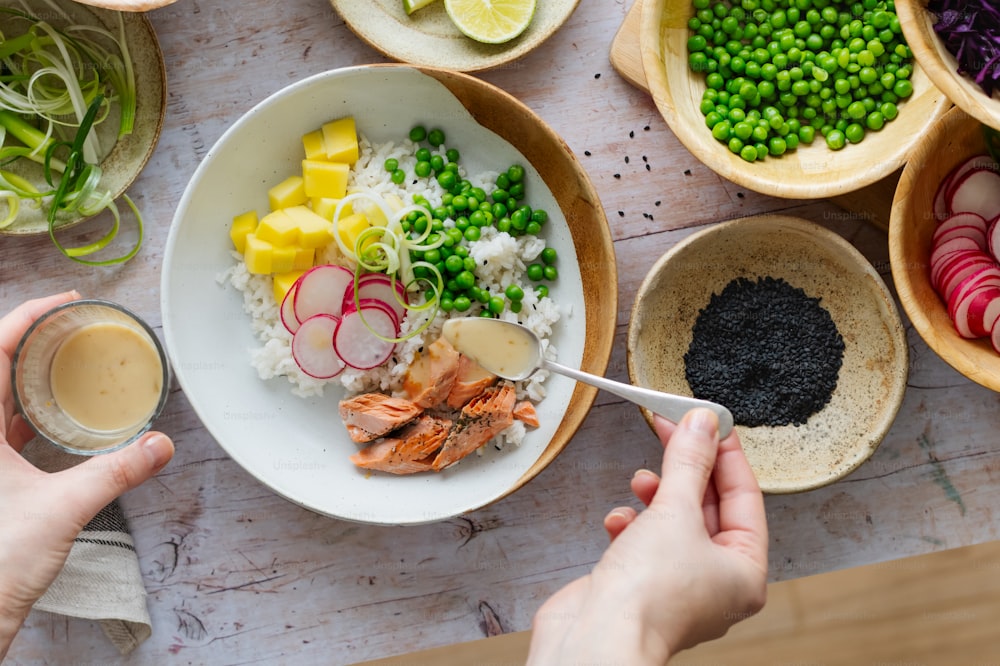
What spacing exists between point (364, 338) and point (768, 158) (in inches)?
52.3

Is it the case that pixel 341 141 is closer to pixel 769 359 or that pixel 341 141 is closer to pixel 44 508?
pixel 44 508

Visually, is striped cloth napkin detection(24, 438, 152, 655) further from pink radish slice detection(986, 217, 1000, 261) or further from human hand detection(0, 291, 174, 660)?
pink radish slice detection(986, 217, 1000, 261)

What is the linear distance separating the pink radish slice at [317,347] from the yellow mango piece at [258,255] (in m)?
0.21

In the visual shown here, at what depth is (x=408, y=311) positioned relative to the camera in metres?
2.23

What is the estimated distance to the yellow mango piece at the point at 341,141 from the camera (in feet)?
7.36

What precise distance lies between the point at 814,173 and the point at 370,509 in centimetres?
165

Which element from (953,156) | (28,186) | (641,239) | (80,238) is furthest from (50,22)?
(953,156)

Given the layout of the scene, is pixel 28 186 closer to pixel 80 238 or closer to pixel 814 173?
pixel 80 238

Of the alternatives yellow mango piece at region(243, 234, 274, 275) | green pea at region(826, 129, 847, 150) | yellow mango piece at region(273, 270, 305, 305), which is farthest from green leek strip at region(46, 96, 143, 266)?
green pea at region(826, 129, 847, 150)

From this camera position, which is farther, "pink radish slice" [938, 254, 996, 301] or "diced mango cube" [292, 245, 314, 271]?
"diced mango cube" [292, 245, 314, 271]

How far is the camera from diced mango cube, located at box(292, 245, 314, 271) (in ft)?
7.23

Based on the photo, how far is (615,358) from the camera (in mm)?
2391

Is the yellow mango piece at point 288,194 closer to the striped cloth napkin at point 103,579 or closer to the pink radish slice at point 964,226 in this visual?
the striped cloth napkin at point 103,579

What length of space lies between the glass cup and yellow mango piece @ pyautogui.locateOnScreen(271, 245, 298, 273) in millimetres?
405
